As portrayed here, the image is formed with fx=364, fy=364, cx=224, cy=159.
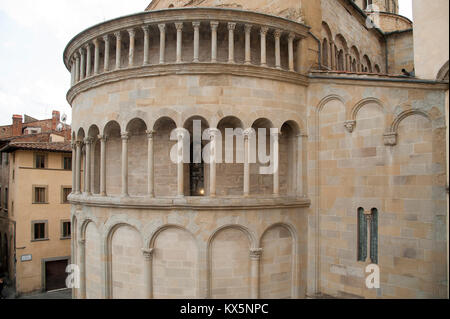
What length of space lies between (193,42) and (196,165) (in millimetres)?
4119

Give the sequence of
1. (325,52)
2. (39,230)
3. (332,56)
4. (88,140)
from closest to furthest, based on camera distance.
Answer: (88,140) < (325,52) < (332,56) < (39,230)

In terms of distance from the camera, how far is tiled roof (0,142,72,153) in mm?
24839

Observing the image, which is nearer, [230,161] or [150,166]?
[150,166]

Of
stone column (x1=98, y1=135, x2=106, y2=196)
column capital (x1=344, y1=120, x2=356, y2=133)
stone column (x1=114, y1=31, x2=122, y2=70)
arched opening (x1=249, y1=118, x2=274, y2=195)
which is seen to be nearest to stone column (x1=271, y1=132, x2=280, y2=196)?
arched opening (x1=249, y1=118, x2=274, y2=195)

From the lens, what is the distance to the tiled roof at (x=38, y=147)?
2484 cm

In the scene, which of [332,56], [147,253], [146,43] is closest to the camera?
[147,253]

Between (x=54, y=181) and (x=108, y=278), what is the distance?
17.2m

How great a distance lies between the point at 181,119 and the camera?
11242mm

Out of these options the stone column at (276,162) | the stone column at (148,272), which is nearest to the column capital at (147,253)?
the stone column at (148,272)

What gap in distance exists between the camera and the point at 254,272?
444 inches

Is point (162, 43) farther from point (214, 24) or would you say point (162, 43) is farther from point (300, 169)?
point (300, 169)

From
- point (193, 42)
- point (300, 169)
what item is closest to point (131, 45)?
point (193, 42)

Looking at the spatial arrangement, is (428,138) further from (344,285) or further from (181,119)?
(181,119)
